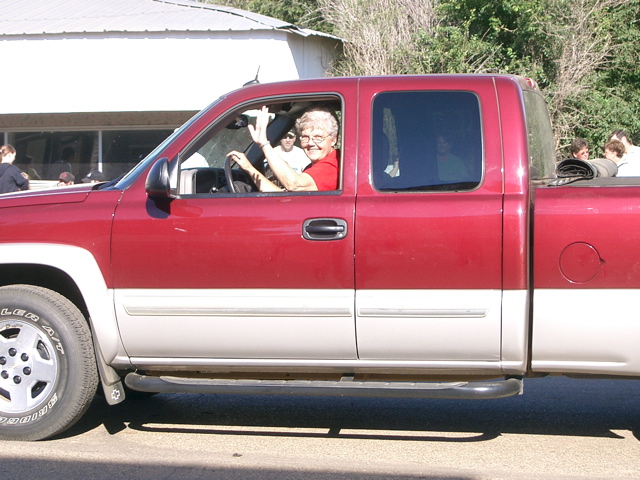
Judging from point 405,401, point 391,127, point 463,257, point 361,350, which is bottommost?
point 405,401

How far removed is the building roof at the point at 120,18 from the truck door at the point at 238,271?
1073 centimetres

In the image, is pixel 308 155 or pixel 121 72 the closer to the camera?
pixel 308 155

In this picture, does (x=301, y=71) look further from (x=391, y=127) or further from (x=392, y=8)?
(x=391, y=127)

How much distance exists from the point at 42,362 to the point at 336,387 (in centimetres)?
158

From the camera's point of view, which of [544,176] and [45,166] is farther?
[45,166]

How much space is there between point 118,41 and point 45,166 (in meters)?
2.96

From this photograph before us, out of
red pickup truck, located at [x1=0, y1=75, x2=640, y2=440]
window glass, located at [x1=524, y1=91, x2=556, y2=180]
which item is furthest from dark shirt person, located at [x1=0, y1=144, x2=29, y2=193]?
window glass, located at [x1=524, y1=91, x2=556, y2=180]

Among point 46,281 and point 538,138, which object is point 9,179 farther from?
point 538,138

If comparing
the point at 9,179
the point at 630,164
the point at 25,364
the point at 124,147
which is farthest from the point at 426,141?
the point at 124,147

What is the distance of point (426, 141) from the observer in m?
4.04

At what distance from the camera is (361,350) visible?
157 inches

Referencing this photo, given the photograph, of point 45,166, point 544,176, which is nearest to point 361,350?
point 544,176

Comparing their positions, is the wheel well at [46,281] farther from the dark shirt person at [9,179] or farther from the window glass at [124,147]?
the window glass at [124,147]

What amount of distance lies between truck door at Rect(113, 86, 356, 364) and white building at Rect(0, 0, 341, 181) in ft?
34.3
